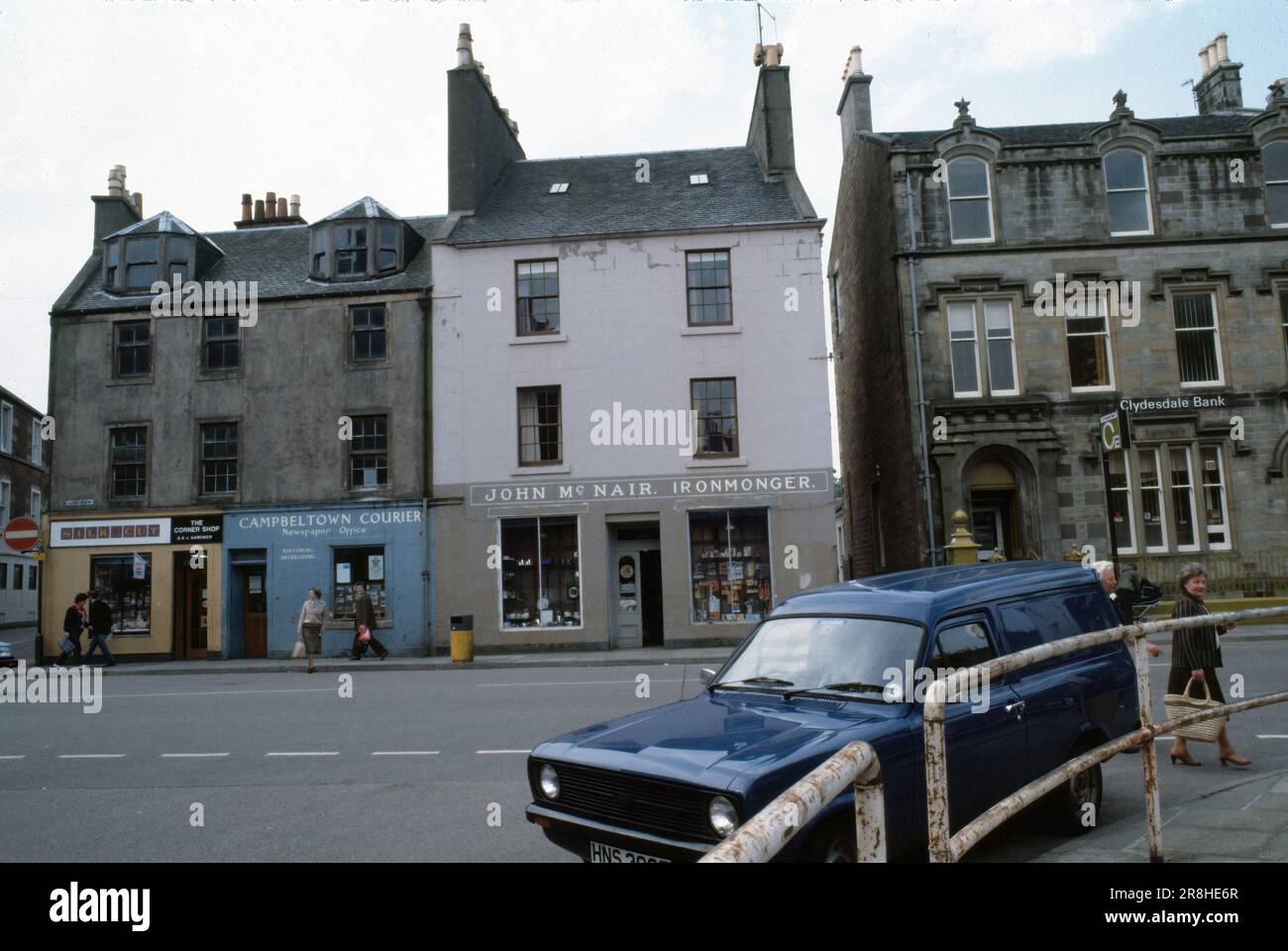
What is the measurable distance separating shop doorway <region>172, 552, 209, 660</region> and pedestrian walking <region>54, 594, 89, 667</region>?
212 centimetres

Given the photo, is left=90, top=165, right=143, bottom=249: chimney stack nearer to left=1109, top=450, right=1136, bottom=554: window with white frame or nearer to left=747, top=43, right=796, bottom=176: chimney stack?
left=747, top=43, right=796, bottom=176: chimney stack

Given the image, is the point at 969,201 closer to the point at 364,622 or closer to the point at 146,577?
Result: the point at 364,622

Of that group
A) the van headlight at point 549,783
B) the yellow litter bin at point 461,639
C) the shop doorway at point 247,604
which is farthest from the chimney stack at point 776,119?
the van headlight at point 549,783

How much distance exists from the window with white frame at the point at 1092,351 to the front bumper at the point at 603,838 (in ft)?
70.9

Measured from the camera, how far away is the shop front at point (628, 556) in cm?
2245

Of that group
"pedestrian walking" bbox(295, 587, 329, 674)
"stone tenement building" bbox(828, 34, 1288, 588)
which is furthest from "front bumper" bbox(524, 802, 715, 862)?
"stone tenement building" bbox(828, 34, 1288, 588)

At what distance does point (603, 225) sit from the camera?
24234 mm

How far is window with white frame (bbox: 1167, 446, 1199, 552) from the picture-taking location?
73.9ft
